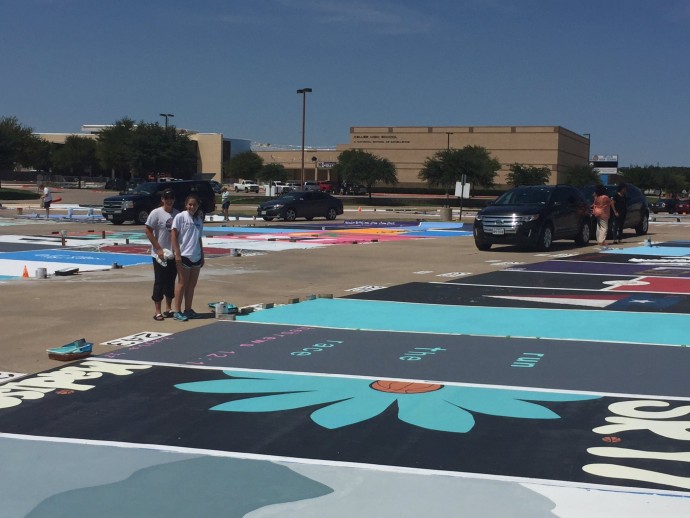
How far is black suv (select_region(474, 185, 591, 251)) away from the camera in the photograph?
72.4ft

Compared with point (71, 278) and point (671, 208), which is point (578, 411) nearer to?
point (71, 278)

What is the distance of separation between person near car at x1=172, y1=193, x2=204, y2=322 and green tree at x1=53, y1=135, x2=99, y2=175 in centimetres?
10609

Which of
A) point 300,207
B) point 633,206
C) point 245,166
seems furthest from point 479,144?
point 633,206

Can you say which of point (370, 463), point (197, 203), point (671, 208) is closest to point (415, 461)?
point (370, 463)

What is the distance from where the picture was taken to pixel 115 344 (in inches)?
371

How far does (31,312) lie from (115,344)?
2643 millimetres

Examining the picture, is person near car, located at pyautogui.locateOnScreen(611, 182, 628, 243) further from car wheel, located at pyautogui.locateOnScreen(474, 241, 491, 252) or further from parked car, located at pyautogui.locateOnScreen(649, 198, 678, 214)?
parked car, located at pyautogui.locateOnScreen(649, 198, 678, 214)

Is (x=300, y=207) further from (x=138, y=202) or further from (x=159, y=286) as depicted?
(x=159, y=286)

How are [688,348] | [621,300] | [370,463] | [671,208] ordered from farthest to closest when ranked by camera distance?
[671,208], [621,300], [688,348], [370,463]

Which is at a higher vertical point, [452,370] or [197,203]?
[197,203]

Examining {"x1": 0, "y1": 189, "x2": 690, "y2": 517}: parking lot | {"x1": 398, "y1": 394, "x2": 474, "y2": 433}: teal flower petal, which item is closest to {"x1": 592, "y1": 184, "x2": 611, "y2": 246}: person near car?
{"x1": 0, "y1": 189, "x2": 690, "y2": 517}: parking lot

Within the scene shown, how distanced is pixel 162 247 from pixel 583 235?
52.8 ft

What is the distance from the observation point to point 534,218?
72.6ft

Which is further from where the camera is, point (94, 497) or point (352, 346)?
point (352, 346)
